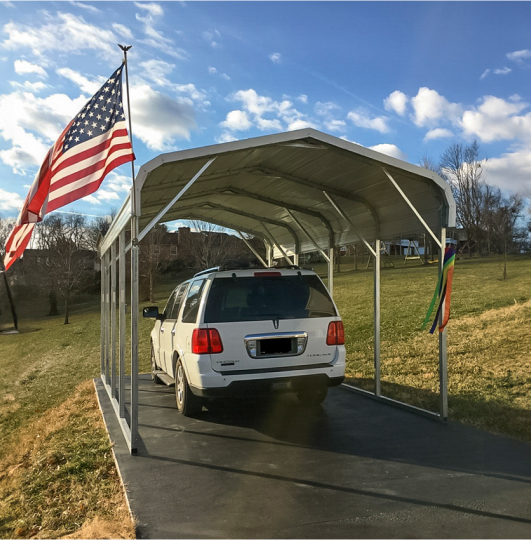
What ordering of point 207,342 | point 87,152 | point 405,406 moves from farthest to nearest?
point 405,406 → point 207,342 → point 87,152

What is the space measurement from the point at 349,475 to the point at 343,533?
116 cm

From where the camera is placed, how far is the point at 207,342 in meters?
6.18

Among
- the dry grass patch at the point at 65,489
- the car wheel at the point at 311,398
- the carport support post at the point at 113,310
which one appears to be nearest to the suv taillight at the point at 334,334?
the car wheel at the point at 311,398

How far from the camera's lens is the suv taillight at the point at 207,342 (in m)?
6.17

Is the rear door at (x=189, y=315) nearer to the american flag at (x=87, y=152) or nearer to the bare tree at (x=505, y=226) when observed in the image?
the american flag at (x=87, y=152)

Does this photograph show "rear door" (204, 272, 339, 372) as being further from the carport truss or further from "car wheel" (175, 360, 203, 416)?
the carport truss

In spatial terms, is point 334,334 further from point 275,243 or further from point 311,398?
point 275,243

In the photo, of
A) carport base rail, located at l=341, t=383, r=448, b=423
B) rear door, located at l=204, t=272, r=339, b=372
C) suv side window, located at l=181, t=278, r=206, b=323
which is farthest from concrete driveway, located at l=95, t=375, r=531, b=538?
suv side window, located at l=181, t=278, r=206, b=323

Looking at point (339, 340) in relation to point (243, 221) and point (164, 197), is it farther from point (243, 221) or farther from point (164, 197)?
point (243, 221)

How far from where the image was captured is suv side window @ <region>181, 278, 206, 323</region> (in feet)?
22.0

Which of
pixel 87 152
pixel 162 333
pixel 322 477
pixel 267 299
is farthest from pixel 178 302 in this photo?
pixel 322 477

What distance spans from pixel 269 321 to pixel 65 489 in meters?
2.73

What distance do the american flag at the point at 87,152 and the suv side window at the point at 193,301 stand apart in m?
1.84

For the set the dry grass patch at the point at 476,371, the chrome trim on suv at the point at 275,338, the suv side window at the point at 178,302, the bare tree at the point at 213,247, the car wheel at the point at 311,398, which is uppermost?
the bare tree at the point at 213,247
